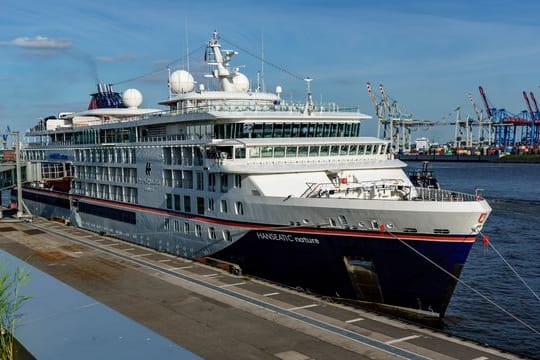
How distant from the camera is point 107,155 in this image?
3750 centimetres

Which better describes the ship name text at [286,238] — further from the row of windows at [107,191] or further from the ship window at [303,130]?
the row of windows at [107,191]

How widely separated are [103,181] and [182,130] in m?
11.5

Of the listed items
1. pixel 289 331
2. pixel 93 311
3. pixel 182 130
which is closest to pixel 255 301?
pixel 289 331

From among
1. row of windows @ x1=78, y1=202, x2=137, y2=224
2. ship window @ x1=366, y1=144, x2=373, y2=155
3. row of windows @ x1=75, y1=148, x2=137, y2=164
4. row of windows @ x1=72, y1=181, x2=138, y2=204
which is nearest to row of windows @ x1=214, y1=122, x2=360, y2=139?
ship window @ x1=366, y1=144, x2=373, y2=155

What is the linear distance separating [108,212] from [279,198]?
1947 centimetres

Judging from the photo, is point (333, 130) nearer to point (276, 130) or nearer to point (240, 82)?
point (276, 130)

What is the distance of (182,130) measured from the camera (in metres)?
29.5

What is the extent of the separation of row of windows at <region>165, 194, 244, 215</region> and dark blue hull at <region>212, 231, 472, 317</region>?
1579mm

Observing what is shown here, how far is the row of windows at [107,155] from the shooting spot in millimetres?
34125

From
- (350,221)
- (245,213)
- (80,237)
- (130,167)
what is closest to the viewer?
(350,221)

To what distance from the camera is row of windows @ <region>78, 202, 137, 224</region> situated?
34925 mm

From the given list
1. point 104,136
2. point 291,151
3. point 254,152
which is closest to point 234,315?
point 254,152

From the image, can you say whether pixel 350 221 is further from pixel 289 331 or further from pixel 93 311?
pixel 93 311

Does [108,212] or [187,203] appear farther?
[108,212]
